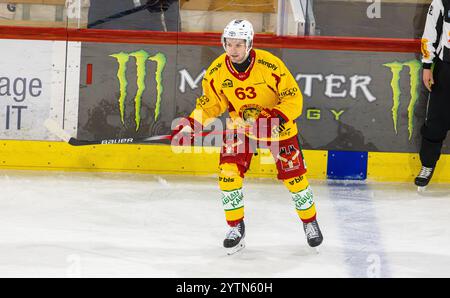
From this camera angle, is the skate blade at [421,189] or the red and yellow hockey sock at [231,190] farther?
Answer: the skate blade at [421,189]

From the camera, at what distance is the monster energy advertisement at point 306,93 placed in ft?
27.0

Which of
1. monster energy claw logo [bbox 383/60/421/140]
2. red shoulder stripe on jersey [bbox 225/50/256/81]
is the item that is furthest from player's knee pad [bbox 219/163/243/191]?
monster energy claw logo [bbox 383/60/421/140]

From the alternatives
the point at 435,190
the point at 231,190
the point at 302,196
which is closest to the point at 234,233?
the point at 231,190

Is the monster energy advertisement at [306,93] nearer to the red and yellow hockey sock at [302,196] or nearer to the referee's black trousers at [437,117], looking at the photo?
the referee's black trousers at [437,117]

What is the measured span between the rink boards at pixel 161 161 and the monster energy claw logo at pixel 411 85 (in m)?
0.26

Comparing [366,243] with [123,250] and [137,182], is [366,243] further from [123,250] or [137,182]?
[137,182]

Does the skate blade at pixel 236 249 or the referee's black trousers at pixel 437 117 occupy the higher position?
the referee's black trousers at pixel 437 117

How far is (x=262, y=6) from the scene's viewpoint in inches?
323

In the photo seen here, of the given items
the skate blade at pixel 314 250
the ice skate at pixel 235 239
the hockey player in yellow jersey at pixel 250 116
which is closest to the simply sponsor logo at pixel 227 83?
the hockey player in yellow jersey at pixel 250 116

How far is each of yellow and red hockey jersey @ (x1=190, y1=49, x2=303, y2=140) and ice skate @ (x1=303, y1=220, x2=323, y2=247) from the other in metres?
0.49

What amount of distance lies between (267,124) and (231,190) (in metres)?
0.39

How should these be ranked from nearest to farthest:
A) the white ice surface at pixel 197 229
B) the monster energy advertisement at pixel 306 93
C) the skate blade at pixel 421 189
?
the white ice surface at pixel 197 229 → the skate blade at pixel 421 189 → the monster energy advertisement at pixel 306 93

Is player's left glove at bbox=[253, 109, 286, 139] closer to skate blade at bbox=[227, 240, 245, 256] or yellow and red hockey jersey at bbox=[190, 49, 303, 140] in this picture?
yellow and red hockey jersey at bbox=[190, 49, 303, 140]

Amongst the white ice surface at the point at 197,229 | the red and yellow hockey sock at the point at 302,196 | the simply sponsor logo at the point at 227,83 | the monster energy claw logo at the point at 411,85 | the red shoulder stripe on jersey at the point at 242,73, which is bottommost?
the white ice surface at the point at 197,229
